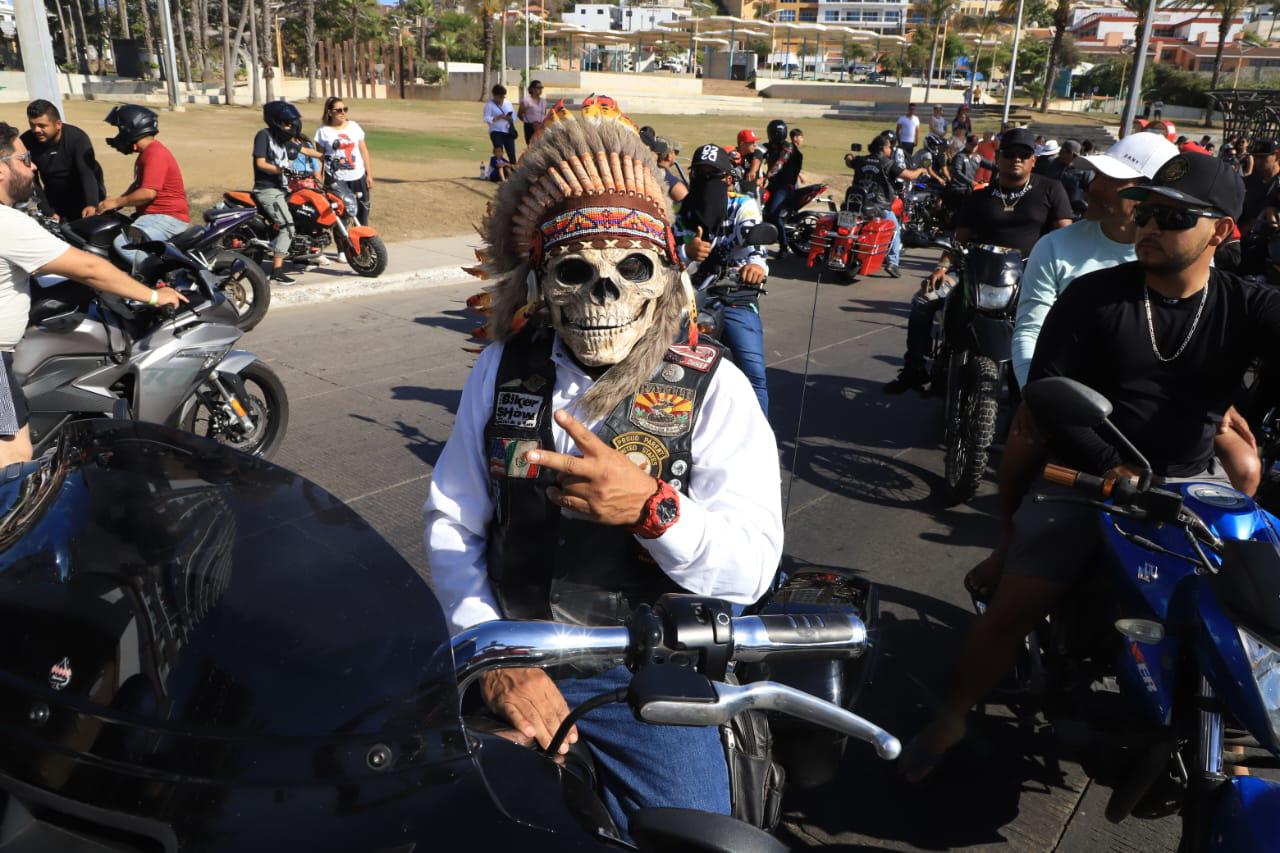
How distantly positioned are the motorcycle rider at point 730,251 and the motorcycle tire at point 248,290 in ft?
12.1

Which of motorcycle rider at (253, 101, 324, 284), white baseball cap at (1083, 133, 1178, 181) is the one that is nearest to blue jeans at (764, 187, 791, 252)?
motorcycle rider at (253, 101, 324, 284)

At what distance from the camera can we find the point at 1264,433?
5.19 m

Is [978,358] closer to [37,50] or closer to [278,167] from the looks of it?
[278,167]

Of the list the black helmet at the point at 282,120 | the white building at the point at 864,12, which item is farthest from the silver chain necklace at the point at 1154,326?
the white building at the point at 864,12

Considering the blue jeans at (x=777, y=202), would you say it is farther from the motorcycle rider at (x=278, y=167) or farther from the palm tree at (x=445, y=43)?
the palm tree at (x=445, y=43)

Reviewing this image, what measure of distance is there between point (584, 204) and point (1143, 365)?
187cm

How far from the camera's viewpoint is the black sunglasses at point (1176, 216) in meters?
2.73

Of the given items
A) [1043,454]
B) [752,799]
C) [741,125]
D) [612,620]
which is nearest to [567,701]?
[612,620]

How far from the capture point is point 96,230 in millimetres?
6797

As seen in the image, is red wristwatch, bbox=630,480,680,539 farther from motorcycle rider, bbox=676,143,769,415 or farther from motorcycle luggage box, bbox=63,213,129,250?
motorcycle luggage box, bbox=63,213,129,250

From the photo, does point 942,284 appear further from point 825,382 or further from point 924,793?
point 924,793

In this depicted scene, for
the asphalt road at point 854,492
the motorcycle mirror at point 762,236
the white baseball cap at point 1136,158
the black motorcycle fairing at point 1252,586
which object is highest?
the white baseball cap at point 1136,158

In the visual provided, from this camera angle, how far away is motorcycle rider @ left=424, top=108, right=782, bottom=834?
1.89 m

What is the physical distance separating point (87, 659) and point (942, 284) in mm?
6172
